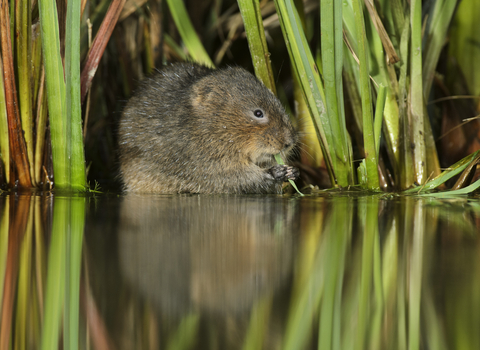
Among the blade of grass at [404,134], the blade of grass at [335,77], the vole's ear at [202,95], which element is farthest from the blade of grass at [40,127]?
the blade of grass at [404,134]

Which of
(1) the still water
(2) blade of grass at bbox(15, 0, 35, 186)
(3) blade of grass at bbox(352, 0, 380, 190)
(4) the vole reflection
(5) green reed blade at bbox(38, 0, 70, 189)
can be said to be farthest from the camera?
(2) blade of grass at bbox(15, 0, 35, 186)

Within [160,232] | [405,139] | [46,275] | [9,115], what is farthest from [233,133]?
[46,275]

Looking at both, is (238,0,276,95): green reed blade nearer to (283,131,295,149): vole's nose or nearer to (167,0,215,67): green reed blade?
(283,131,295,149): vole's nose

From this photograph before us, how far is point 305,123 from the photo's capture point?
11.6 ft

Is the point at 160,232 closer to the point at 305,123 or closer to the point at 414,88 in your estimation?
the point at 414,88

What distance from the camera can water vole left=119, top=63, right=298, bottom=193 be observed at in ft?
9.97

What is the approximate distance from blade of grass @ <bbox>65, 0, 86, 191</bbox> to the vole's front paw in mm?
1162

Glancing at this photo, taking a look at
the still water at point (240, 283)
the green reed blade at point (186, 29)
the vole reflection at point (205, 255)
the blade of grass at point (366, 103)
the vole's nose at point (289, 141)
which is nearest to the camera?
the still water at point (240, 283)

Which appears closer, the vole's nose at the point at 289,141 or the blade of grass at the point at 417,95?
the blade of grass at the point at 417,95

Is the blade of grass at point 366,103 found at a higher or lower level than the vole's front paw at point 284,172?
higher

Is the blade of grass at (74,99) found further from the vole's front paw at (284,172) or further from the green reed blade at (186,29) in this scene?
the vole's front paw at (284,172)

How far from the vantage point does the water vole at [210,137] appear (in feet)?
9.97

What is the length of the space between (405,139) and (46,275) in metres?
2.37

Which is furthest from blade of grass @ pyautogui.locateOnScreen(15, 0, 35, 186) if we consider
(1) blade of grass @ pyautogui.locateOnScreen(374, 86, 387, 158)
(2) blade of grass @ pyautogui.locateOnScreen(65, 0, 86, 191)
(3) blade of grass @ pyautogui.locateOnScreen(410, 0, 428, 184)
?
(3) blade of grass @ pyautogui.locateOnScreen(410, 0, 428, 184)
